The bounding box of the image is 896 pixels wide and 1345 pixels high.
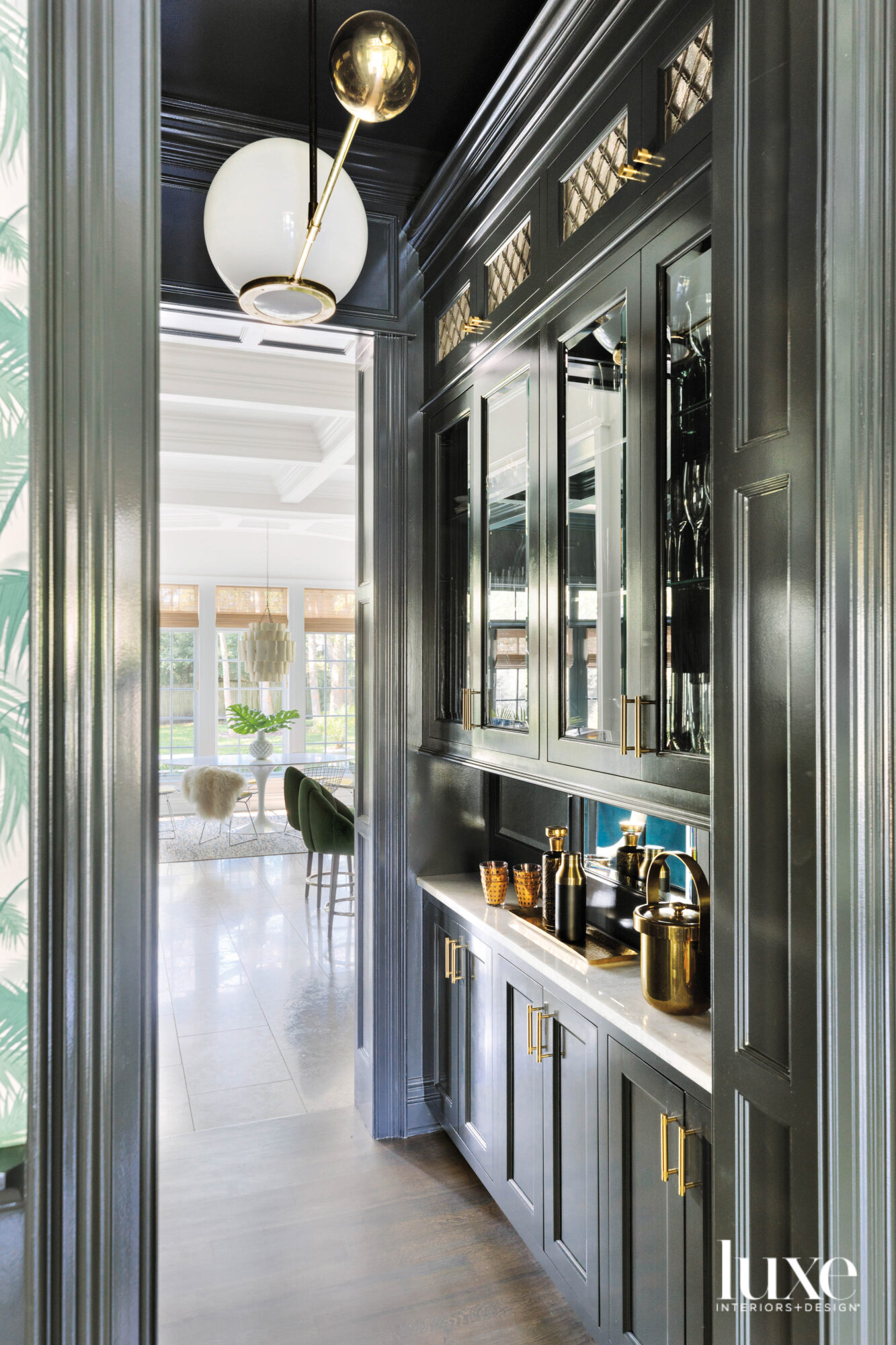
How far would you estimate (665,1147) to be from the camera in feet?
4.76

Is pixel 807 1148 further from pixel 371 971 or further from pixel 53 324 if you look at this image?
pixel 371 971

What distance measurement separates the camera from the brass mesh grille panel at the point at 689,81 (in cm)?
134

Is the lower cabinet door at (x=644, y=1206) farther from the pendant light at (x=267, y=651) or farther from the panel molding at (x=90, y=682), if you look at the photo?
the pendant light at (x=267, y=651)

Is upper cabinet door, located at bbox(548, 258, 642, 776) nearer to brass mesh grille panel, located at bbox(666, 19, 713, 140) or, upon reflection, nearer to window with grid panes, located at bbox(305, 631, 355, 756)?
brass mesh grille panel, located at bbox(666, 19, 713, 140)

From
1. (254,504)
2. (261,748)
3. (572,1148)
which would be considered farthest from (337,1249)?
(261,748)

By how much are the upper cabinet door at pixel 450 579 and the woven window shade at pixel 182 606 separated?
7.43 metres

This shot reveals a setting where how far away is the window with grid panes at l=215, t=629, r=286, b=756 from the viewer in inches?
384

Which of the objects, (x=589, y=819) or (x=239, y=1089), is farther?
(x=239, y=1089)

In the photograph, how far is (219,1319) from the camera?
196cm

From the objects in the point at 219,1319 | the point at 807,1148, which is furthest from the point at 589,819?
the point at 219,1319

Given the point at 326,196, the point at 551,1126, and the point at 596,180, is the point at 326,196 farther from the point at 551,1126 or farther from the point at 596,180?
the point at 551,1126

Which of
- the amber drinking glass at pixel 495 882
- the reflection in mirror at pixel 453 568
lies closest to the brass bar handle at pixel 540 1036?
the amber drinking glass at pixel 495 882

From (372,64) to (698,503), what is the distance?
774mm

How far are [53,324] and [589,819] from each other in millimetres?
1882
